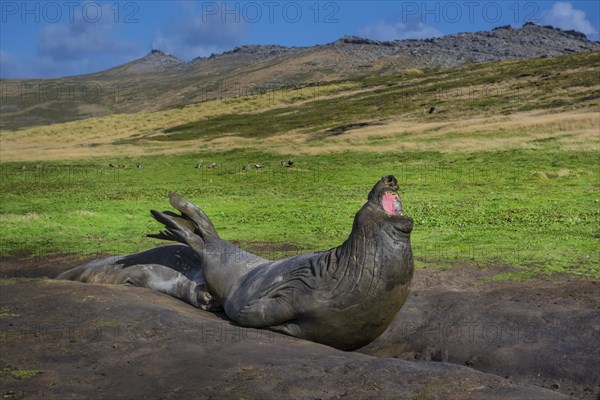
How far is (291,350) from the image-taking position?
9.74 meters

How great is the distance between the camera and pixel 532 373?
32.9 ft

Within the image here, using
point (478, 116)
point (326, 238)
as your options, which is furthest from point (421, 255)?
point (478, 116)

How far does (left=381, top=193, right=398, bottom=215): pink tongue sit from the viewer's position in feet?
34.3

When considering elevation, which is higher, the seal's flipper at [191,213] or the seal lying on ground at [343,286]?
the seal's flipper at [191,213]

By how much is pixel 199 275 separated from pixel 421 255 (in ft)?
22.3

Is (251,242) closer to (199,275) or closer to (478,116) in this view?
(199,275)

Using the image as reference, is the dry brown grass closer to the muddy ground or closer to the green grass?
the green grass

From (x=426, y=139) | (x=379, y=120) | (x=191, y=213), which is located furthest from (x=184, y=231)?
(x=379, y=120)

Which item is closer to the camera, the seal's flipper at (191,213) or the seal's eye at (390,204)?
the seal's eye at (390,204)

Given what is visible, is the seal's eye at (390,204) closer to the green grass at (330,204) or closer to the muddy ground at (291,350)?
the muddy ground at (291,350)

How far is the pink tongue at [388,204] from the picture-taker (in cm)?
1045

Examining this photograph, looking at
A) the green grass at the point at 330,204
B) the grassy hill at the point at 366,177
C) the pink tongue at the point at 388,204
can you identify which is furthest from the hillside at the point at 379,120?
the pink tongue at the point at 388,204

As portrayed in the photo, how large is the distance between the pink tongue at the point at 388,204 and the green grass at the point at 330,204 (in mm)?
6126

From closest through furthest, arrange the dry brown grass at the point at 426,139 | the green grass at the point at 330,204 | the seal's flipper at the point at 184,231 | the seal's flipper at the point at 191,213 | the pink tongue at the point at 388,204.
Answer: the pink tongue at the point at 388,204 < the seal's flipper at the point at 184,231 < the seal's flipper at the point at 191,213 < the green grass at the point at 330,204 < the dry brown grass at the point at 426,139
